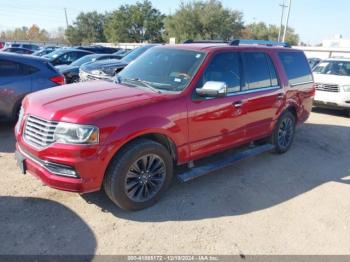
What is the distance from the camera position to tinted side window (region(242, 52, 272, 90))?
5.01 metres

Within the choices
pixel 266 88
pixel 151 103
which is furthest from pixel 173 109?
pixel 266 88

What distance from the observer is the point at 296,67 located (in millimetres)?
6289

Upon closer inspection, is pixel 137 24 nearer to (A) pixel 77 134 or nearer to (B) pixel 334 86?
(B) pixel 334 86

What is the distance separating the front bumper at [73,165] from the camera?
3262mm

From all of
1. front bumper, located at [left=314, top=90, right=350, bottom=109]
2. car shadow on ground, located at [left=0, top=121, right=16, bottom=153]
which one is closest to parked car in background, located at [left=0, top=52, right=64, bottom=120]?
car shadow on ground, located at [left=0, top=121, right=16, bottom=153]

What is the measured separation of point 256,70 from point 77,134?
3137mm

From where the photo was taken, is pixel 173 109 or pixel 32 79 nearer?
pixel 173 109

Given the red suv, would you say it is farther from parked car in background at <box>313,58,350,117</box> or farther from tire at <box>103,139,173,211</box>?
parked car in background at <box>313,58,350,117</box>

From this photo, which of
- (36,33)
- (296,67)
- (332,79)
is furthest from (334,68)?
(36,33)

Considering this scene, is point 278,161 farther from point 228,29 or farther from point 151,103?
point 228,29

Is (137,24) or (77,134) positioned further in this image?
(137,24)

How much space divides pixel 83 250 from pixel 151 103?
169 centimetres

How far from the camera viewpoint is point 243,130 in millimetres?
5031

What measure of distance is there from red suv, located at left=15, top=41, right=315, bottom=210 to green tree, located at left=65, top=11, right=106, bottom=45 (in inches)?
2605
